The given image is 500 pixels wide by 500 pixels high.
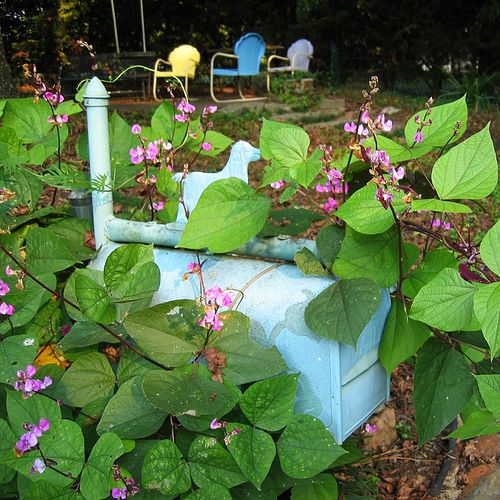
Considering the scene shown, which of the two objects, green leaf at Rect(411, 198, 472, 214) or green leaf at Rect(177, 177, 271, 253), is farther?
green leaf at Rect(177, 177, 271, 253)

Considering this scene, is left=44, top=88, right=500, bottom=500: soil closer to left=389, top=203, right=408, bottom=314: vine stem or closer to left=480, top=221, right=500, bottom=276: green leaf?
left=389, top=203, right=408, bottom=314: vine stem

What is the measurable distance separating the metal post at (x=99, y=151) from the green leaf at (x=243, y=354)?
0.50 meters

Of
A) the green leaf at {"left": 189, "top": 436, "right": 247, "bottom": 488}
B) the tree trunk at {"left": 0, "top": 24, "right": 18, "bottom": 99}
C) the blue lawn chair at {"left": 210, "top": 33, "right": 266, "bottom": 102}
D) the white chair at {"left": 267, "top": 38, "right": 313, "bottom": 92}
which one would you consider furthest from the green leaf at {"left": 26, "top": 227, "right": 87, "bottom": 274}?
the white chair at {"left": 267, "top": 38, "right": 313, "bottom": 92}

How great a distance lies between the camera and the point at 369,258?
1.27m

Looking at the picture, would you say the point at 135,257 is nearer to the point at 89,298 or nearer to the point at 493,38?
the point at 89,298

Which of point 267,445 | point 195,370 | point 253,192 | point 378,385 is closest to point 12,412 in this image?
point 195,370

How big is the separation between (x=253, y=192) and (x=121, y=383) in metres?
0.46

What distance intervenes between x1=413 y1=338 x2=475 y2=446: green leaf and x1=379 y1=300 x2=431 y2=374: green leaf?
0.12 feet

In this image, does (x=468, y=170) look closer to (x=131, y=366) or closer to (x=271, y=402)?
(x=271, y=402)

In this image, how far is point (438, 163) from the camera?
3.93ft

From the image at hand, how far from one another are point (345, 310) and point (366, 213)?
0.18 meters

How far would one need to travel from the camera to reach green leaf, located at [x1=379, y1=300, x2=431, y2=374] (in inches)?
51.1

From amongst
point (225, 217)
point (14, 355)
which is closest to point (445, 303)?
point (225, 217)

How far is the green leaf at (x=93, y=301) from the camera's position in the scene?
47.5 inches
